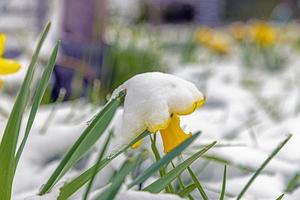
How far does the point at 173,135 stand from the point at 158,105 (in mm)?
42

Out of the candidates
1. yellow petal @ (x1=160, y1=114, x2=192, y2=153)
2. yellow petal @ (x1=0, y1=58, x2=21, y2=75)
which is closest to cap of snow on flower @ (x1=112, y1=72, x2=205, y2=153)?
yellow petal @ (x1=160, y1=114, x2=192, y2=153)

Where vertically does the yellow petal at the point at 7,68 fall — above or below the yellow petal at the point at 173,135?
above

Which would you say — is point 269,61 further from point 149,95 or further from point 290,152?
point 149,95

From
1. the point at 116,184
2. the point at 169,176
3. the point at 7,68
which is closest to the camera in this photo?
the point at 116,184

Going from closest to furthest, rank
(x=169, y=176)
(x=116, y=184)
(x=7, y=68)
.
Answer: (x=116, y=184)
(x=169, y=176)
(x=7, y=68)

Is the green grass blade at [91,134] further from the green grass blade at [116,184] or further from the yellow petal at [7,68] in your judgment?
the yellow petal at [7,68]

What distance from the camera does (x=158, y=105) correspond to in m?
0.66

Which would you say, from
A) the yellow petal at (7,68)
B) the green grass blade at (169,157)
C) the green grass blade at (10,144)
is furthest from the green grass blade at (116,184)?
the yellow petal at (7,68)

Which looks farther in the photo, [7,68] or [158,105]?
[7,68]

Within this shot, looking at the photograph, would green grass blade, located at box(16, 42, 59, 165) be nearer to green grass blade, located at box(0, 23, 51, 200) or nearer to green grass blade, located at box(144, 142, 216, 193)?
green grass blade, located at box(0, 23, 51, 200)

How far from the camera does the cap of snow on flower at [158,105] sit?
660 mm

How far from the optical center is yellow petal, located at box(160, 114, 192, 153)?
2.25 ft

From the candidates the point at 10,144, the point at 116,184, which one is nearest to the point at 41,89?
the point at 10,144

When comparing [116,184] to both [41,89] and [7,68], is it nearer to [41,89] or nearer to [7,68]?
[41,89]
